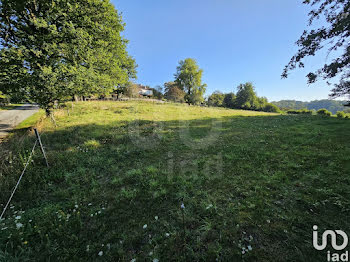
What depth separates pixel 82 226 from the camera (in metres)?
3.28

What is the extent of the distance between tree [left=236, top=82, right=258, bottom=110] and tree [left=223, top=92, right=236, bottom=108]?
223cm

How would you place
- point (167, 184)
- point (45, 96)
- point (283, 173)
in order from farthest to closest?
1. point (45, 96)
2. point (283, 173)
3. point (167, 184)

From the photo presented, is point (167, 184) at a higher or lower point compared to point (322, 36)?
lower

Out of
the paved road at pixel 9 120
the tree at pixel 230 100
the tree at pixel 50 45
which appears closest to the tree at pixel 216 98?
the tree at pixel 230 100

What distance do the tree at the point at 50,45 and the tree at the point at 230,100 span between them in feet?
191

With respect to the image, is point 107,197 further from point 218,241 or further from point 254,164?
point 254,164

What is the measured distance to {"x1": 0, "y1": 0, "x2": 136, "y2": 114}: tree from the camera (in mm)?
7727

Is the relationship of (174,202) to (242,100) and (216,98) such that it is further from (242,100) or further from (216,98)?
(216,98)

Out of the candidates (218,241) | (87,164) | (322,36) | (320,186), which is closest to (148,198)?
(218,241)

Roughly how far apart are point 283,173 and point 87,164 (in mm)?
8151
